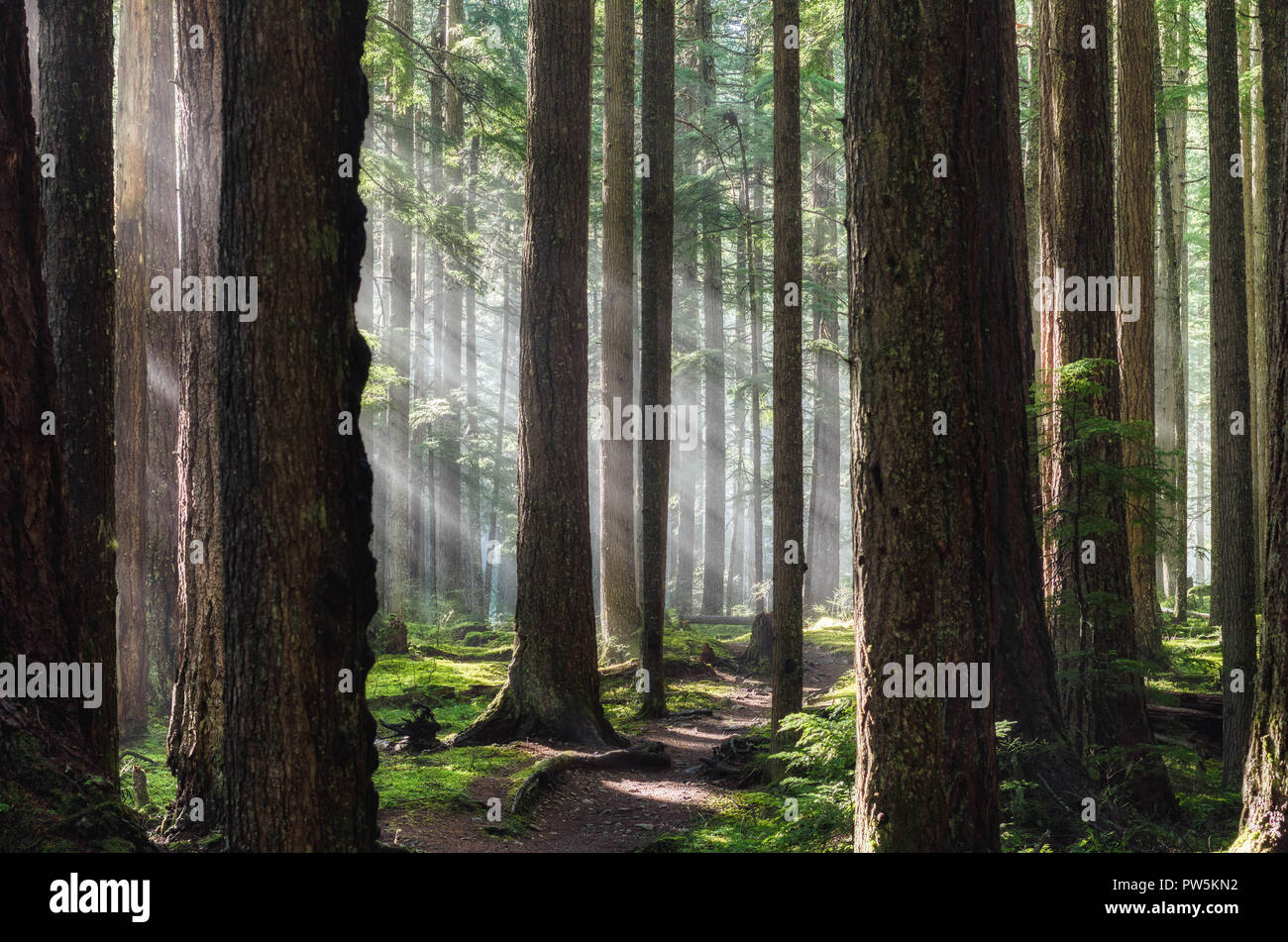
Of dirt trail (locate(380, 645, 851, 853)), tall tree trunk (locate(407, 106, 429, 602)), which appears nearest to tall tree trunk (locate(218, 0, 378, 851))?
dirt trail (locate(380, 645, 851, 853))

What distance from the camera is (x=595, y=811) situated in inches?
317

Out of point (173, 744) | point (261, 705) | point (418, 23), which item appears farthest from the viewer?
point (418, 23)

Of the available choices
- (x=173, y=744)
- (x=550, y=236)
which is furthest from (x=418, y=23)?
(x=173, y=744)

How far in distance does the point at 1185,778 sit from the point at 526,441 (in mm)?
6925

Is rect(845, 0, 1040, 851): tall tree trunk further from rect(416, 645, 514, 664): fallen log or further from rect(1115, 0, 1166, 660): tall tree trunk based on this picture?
rect(416, 645, 514, 664): fallen log

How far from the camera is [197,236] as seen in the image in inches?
255

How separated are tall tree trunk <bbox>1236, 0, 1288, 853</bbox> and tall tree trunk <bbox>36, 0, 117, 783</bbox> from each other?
6.46 meters

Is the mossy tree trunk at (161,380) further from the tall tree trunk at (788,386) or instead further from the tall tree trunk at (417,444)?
the tall tree trunk at (417,444)

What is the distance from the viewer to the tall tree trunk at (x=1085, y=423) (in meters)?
7.12

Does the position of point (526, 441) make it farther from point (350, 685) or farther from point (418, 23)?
point (418, 23)

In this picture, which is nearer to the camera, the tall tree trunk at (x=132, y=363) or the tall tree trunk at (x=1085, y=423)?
the tall tree trunk at (x=1085, y=423)

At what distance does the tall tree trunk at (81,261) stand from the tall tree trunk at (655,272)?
267 inches
